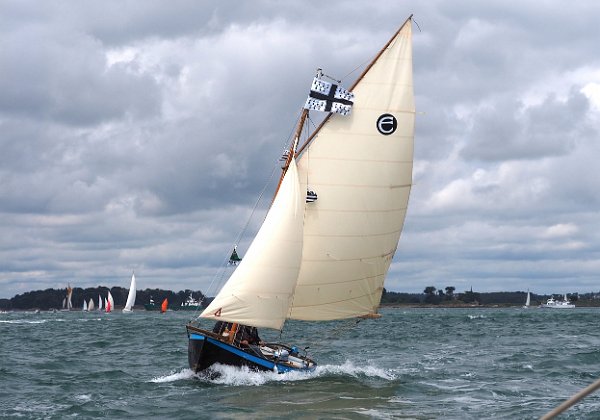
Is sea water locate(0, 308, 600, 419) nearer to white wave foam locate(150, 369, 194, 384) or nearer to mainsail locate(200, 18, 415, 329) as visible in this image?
white wave foam locate(150, 369, 194, 384)

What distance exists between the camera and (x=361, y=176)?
1371 inches

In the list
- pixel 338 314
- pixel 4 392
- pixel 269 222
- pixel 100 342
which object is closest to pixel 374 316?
pixel 338 314

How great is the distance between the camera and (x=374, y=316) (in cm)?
3756

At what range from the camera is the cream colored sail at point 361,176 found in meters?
34.8

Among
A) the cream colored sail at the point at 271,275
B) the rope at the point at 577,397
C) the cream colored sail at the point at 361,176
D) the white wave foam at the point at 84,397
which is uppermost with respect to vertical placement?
the cream colored sail at the point at 361,176

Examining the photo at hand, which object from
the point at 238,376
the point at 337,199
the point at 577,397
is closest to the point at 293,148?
the point at 337,199

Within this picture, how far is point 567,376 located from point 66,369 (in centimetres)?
2354

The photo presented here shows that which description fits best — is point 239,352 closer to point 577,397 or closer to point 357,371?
point 357,371

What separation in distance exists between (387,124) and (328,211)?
417 cm

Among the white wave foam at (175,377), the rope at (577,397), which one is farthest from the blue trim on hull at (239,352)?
the rope at (577,397)

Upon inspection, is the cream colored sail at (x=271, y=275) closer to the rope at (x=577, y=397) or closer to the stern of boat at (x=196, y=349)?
the stern of boat at (x=196, y=349)

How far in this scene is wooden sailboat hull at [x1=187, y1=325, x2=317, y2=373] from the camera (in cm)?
3391

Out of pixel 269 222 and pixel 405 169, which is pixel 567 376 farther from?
pixel 269 222

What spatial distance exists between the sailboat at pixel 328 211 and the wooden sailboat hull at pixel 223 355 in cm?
4
